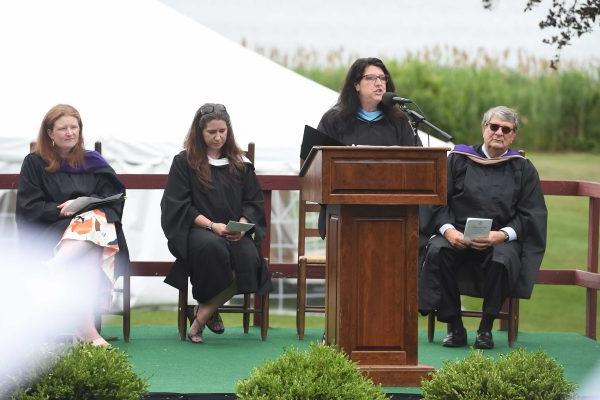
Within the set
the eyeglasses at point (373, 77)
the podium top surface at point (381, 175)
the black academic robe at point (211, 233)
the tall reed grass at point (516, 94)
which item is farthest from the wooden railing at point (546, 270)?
the tall reed grass at point (516, 94)

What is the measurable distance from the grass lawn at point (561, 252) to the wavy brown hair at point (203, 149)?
23.8 feet

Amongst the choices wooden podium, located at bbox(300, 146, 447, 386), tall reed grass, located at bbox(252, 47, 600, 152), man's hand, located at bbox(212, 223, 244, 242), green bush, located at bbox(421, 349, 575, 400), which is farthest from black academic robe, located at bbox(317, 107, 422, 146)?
tall reed grass, located at bbox(252, 47, 600, 152)

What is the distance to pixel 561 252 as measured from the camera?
23.6 meters

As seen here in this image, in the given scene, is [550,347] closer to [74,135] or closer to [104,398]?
[74,135]

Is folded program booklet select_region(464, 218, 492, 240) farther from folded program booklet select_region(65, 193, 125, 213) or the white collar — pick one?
folded program booklet select_region(65, 193, 125, 213)

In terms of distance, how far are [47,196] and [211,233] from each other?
1.05 meters

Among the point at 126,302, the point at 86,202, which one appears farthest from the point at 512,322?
the point at 86,202

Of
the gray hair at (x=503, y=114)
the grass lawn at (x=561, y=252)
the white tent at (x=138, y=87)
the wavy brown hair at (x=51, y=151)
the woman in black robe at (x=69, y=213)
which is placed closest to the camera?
the woman in black robe at (x=69, y=213)

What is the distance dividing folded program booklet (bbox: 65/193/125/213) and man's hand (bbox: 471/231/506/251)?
2.23 m

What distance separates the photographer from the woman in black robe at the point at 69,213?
8102 mm

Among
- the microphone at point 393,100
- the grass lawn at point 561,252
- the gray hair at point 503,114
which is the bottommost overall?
the grass lawn at point 561,252

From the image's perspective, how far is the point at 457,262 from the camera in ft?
28.2

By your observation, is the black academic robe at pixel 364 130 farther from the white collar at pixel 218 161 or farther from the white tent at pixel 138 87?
the white tent at pixel 138 87

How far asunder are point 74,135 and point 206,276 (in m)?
1.22
